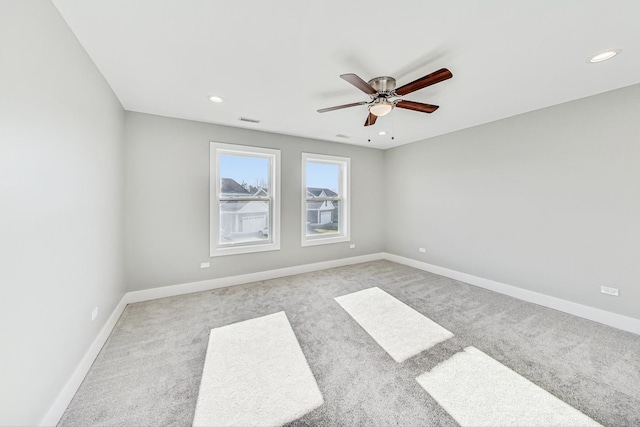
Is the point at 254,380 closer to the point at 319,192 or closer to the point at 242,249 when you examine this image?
the point at 242,249

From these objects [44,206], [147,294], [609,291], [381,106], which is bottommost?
[147,294]

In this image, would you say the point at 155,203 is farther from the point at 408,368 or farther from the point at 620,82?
the point at 620,82

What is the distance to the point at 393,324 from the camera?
2.64 metres

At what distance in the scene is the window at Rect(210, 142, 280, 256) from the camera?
147 inches

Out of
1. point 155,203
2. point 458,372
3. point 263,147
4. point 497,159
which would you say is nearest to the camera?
point 458,372

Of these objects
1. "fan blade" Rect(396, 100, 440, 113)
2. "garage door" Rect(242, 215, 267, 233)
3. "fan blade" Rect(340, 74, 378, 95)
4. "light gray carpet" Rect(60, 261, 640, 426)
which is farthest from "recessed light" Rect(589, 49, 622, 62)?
"garage door" Rect(242, 215, 267, 233)

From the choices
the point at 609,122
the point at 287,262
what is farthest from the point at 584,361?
the point at 287,262

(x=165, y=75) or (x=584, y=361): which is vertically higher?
(x=165, y=75)

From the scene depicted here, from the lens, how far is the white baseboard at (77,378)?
1411mm

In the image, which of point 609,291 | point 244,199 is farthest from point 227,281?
point 609,291

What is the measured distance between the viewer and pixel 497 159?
11.7 feet

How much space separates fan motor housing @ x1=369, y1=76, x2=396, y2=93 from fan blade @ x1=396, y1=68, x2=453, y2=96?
153 millimetres

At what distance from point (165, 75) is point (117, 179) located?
140 cm

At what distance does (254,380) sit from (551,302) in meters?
3.76
